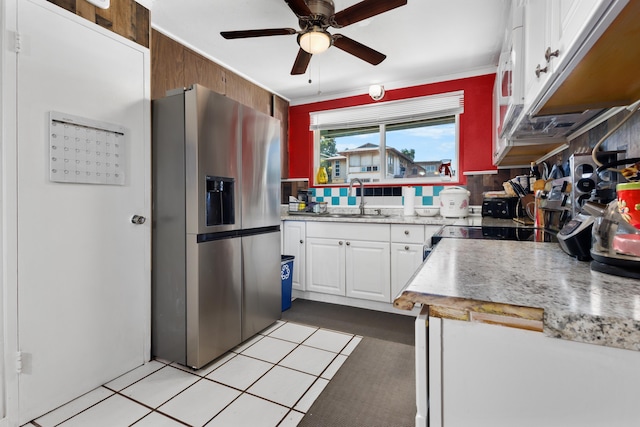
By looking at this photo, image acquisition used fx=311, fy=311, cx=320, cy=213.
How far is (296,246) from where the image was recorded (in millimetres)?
3219

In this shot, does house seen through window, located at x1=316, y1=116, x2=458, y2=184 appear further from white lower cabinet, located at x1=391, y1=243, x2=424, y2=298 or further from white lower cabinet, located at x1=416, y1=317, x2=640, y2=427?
white lower cabinet, located at x1=416, y1=317, x2=640, y2=427

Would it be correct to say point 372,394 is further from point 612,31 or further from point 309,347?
point 612,31

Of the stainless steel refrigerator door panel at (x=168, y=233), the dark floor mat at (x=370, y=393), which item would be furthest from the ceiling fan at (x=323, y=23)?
the dark floor mat at (x=370, y=393)

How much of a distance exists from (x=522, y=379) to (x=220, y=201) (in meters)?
1.84

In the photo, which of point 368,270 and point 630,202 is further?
point 368,270

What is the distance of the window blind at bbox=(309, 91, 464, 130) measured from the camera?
3.18 metres

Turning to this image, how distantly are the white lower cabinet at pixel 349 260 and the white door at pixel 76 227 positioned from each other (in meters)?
1.55

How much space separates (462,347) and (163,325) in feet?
6.42

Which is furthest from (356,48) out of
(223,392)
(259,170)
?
(223,392)

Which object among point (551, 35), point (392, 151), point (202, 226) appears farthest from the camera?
point (392, 151)

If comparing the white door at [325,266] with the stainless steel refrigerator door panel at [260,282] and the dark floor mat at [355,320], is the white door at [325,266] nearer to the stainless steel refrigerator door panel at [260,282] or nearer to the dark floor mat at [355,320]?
the dark floor mat at [355,320]

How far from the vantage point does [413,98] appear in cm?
332

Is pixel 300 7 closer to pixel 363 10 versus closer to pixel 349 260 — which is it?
pixel 363 10

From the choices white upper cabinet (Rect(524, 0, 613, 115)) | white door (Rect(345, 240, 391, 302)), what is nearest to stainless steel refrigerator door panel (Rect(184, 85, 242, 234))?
white door (Rect(345, 240, 391, 302))
